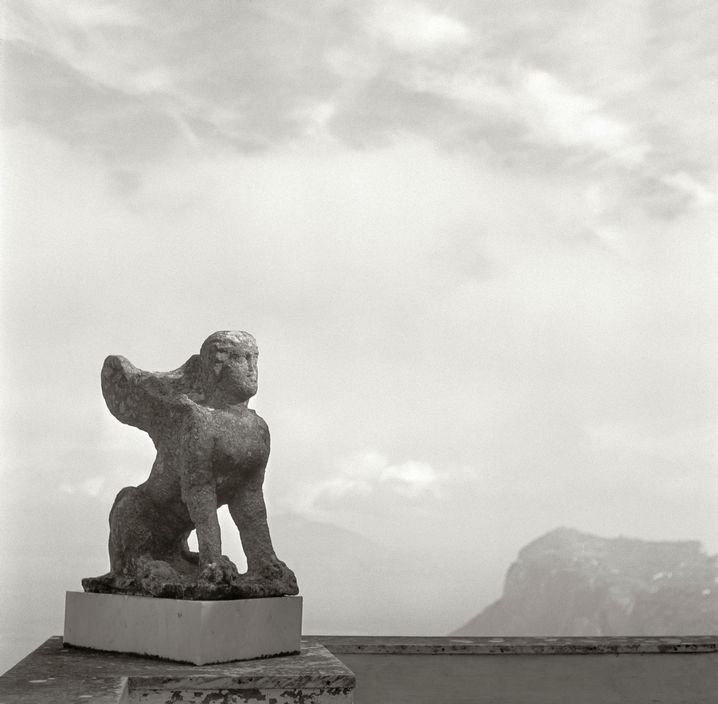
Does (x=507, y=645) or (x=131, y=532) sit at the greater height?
(x=131, y=532)

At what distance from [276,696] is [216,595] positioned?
0.52m

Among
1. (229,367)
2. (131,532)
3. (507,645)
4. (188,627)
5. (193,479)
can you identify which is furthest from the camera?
(507,645)

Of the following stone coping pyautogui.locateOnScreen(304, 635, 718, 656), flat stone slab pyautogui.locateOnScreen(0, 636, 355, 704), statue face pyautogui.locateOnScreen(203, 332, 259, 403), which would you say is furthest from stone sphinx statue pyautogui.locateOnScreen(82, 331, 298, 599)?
stone coping pyautogui.locateOnScreen(304, 635, 718, 656)

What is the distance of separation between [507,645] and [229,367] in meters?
2.75

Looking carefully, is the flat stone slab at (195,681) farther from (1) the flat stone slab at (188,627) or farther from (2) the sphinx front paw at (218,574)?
(2) the sphinx front paw at (218,574)

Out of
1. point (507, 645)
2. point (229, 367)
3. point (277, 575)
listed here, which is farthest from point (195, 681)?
point (507, 645)

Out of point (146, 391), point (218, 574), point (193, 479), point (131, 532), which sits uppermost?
point (146, 391)

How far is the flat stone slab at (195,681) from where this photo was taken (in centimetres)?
354

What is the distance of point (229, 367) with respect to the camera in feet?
A: 14.6

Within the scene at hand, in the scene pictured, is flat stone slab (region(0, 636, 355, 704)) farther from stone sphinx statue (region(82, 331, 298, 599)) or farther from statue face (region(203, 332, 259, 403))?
statue face (region(203, 332, 259, 403))

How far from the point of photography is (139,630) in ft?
13.9

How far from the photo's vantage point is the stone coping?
5867 mm

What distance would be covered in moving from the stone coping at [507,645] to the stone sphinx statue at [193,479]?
1.60m

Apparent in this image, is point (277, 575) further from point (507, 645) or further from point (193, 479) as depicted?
point (507, 645)
